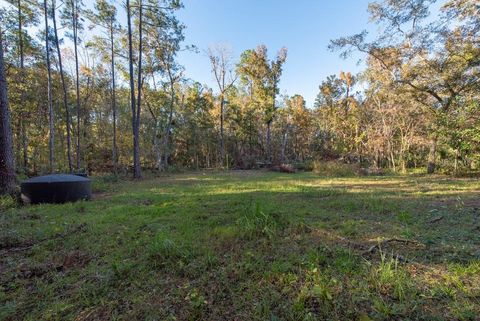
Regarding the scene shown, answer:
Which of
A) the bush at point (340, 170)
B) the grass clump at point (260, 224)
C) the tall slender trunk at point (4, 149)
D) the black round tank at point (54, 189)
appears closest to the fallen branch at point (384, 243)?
the grass clump at point (260, 224)

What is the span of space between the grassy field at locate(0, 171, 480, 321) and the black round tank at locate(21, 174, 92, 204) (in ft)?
5.02

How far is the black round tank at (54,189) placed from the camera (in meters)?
5.50

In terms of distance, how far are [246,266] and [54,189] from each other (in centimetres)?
556

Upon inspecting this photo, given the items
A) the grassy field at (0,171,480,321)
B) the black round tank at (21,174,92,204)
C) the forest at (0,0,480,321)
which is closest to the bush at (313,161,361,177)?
the forest at (0,0,480,321)

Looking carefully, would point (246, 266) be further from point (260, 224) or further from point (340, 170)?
point (340, 170)

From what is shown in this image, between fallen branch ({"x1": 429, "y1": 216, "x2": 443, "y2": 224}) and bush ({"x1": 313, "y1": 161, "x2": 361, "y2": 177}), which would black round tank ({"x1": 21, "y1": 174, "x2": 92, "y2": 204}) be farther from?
bush ({"x1": 313, "y1": 161, "x2": 361, "y2": 177})

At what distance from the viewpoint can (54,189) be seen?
18.5 feet

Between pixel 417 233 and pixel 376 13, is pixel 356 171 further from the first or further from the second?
pixel 417 233

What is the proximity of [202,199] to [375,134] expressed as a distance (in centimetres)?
1634

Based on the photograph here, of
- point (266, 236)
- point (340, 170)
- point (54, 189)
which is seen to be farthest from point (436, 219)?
point (340, 170)

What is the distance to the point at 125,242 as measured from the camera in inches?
120

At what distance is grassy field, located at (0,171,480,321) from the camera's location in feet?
5.74

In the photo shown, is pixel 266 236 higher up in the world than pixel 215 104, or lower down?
lower down

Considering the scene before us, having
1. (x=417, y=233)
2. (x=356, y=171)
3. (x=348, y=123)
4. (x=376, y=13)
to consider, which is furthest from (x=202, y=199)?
(x=348, y=123)
